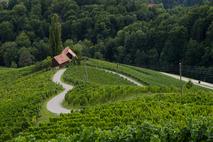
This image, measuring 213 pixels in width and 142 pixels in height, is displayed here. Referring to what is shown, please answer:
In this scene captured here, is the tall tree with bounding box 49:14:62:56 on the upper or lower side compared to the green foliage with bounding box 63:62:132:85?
upper

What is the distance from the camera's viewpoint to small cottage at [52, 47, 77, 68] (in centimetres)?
7212

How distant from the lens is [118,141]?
22000 millimetres

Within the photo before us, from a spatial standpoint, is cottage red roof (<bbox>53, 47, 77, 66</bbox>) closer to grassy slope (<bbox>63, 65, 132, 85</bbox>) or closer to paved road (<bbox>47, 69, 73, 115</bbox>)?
grassy slope (<bbox>63, 65, 132, 85</bbox>)

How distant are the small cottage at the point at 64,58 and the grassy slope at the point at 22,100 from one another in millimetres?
3172

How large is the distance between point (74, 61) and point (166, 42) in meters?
26.7

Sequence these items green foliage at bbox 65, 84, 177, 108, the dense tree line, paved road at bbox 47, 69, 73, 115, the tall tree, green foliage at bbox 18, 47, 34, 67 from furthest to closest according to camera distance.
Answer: green foliage at bbox 18, 47, 34, 67
the dense tree line
the tall tree
green foliage at bbox 65, 84, 177, 108
paved road at bbox 47, 69, 73, 115

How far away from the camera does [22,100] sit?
157 ft

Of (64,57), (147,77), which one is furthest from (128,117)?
(64,57)

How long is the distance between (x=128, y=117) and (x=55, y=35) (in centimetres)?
4476

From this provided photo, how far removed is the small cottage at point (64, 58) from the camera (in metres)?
72.1

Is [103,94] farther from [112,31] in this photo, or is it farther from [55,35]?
[112,31]

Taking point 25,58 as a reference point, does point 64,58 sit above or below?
above

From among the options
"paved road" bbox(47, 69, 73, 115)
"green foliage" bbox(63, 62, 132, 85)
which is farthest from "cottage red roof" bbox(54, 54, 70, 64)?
"paved road" bbox(47, 69, 73, 115)

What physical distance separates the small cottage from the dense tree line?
17.2 ft
